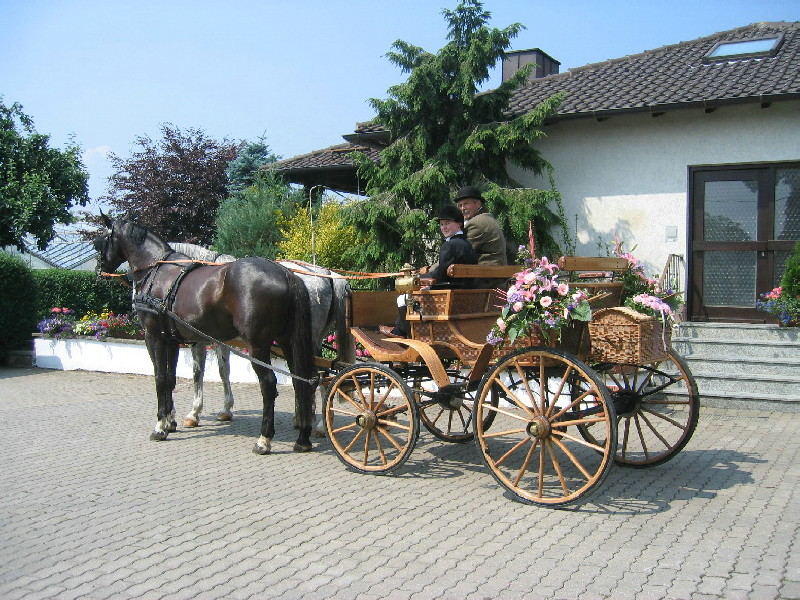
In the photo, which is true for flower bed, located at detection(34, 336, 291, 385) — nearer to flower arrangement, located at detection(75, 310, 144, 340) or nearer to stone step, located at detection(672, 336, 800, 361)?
flower arrangement, located at detection(75, 310, 144, 340)

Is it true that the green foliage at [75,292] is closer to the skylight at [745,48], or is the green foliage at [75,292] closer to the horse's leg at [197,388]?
the horse's leg at [197,388]

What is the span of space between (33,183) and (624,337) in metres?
15.0

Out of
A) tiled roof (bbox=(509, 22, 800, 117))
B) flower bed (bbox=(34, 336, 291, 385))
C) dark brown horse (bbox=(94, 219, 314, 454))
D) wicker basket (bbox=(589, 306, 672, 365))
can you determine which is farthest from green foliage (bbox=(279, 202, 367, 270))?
wicker basket (bbox=(589, 306, 672, 365))

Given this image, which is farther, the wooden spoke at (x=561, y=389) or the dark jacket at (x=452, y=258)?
the dark jacket at (x=452, y=258)

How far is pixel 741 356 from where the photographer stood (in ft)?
30.6

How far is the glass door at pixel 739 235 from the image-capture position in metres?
11.0

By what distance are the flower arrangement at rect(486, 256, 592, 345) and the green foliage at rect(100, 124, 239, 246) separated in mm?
17919

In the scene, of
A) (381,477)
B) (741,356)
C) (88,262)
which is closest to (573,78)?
(741,356)

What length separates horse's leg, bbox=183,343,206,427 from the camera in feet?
26.3

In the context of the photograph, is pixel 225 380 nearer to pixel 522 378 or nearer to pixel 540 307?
pixel 522 378

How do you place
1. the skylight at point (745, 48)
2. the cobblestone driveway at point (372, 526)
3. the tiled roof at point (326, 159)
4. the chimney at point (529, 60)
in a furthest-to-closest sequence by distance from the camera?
1. the chimney at point (529, 60)
2. the tiled roof at point (326, 159)
3. the skylight at point (745, 48)
4. the cobblestone driveway at point (372, 526)

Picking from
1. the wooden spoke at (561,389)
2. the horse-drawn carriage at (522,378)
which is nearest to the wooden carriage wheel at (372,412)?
the horse-drawn carriage at (522,378)

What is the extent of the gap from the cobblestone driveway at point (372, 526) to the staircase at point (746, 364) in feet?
4.60

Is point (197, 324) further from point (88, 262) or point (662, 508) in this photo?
point (88, 262)
